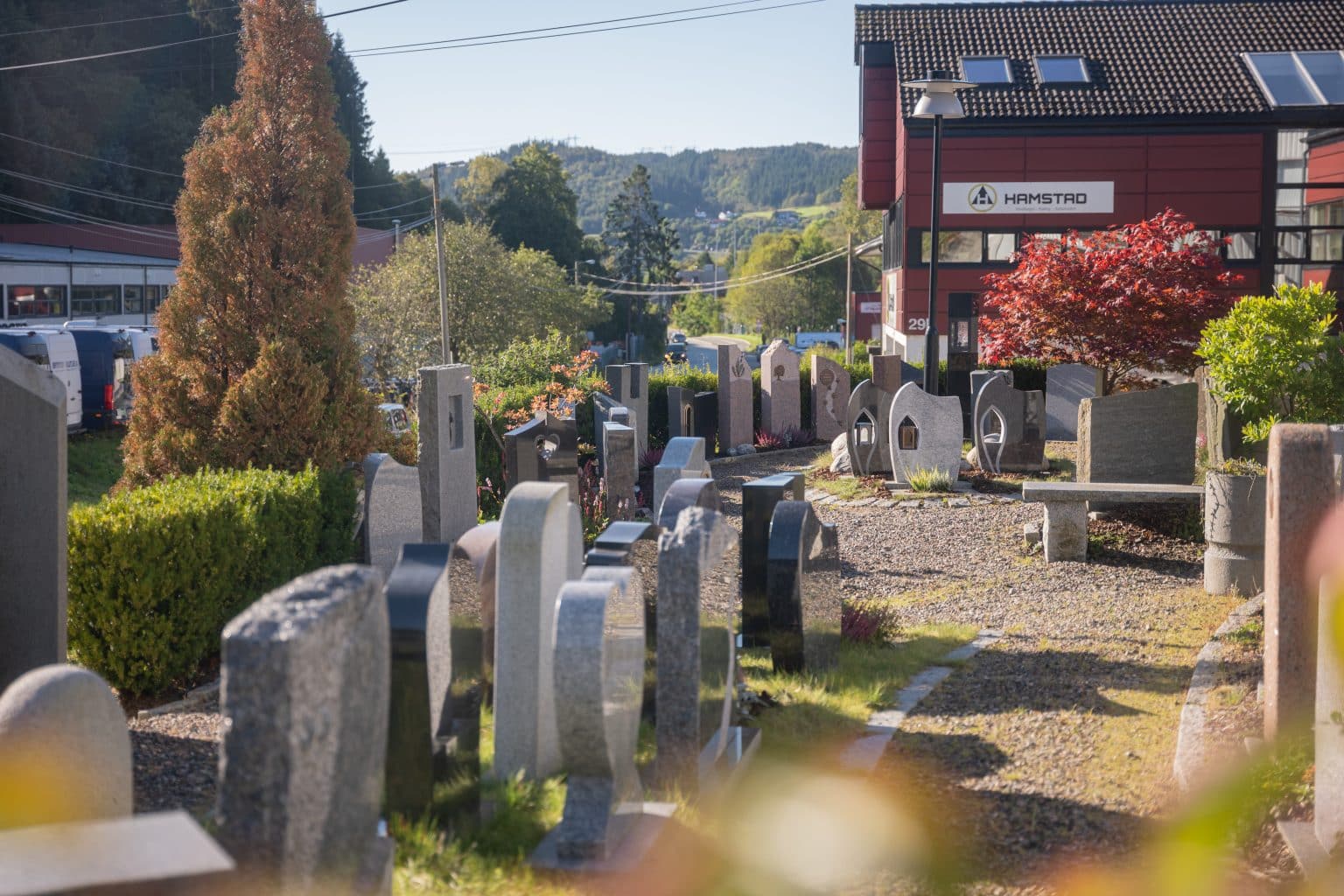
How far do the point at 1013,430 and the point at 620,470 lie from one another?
7464 mm

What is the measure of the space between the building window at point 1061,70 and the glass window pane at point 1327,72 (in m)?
5.04

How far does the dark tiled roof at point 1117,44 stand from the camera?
30094 millimetres

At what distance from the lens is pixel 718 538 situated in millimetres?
5812

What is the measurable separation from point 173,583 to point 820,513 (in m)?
8.78

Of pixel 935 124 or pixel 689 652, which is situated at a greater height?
pixel 935 124

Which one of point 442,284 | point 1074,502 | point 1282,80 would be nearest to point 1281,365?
point 1074,502

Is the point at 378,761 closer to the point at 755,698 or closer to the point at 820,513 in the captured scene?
the point at 755,698

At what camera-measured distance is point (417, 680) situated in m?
4.89

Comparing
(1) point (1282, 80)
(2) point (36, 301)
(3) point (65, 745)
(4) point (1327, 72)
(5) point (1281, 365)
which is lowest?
(3) point (65, 745)

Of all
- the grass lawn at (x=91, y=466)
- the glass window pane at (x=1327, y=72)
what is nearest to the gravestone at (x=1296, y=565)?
the grass lawn at (x=91, y=466)

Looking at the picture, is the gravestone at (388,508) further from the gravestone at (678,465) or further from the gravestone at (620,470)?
the gravestone at (620,470)

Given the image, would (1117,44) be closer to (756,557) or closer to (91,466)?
(91,466)

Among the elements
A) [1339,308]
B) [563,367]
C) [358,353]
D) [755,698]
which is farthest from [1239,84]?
[755,698]

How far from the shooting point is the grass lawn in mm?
20531
